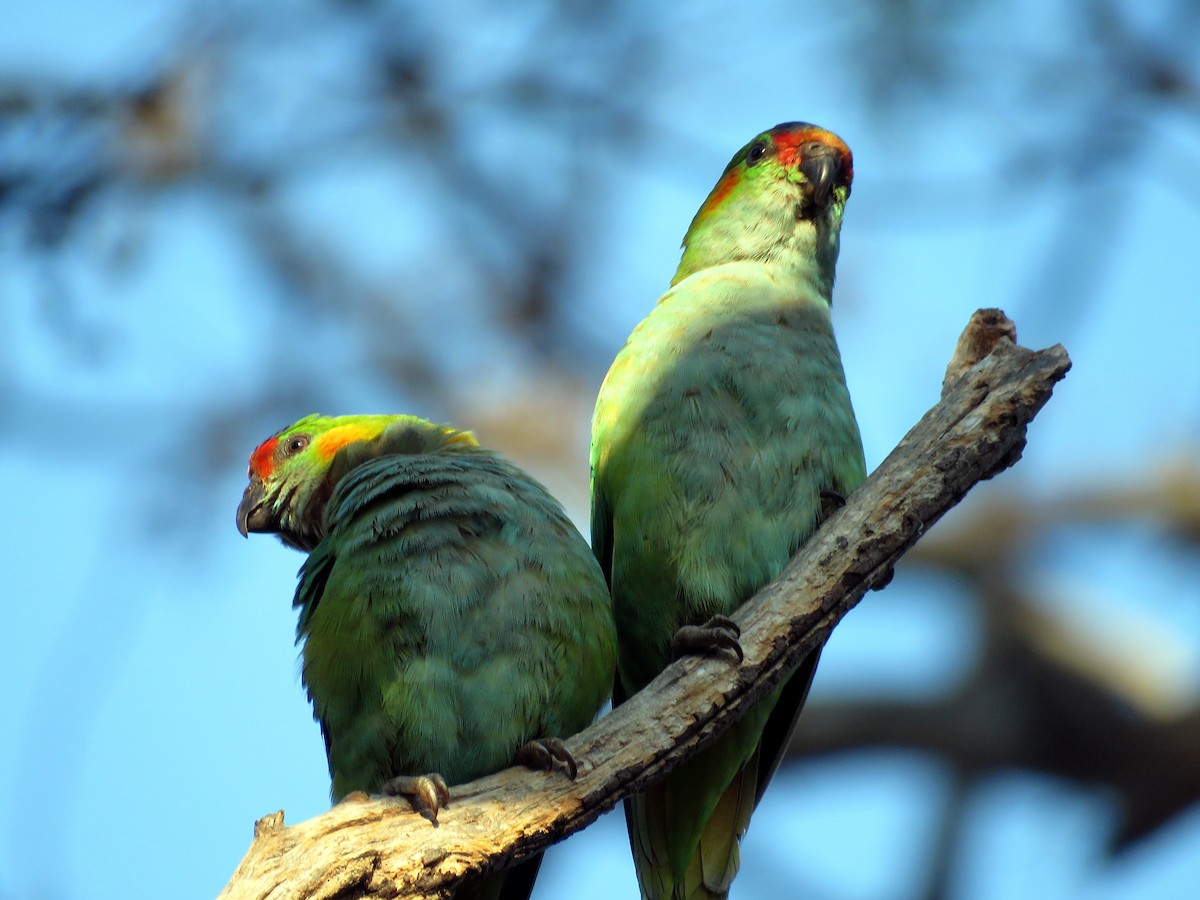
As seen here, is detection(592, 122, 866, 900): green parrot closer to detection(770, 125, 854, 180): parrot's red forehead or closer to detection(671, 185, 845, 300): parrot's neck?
detection(671, 185, 845, 300): parrot's neck

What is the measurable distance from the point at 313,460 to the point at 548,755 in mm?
1672

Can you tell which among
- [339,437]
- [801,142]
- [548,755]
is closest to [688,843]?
[548,755]

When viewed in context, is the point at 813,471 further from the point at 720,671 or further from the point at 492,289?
the point at 492,289

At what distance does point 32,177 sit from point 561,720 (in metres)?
4.01

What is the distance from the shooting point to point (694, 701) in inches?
135

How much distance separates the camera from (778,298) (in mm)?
4332

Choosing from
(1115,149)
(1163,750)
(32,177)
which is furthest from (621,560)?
(1163,750)

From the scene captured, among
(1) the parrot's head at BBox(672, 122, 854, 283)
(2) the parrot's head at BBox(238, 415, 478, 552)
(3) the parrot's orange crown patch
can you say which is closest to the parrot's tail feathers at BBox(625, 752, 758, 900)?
(2) the parrot's head at BBox(238, 415, 478, 552)

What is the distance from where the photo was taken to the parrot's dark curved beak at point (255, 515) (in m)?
4.56

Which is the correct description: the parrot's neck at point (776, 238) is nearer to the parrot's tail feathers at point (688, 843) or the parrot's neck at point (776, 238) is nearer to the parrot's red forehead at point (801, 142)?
the parrot's red forehead at point (801, 142)

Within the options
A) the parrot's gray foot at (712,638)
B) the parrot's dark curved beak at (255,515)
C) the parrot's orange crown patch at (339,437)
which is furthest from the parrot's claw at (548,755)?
the parrot's dark curved beak at (255,515)

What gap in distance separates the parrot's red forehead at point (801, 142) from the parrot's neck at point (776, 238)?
0.13 meters

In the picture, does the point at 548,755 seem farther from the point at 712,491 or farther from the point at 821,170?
the point at 821,170

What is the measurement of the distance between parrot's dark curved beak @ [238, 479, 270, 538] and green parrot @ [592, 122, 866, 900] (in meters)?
1.24
